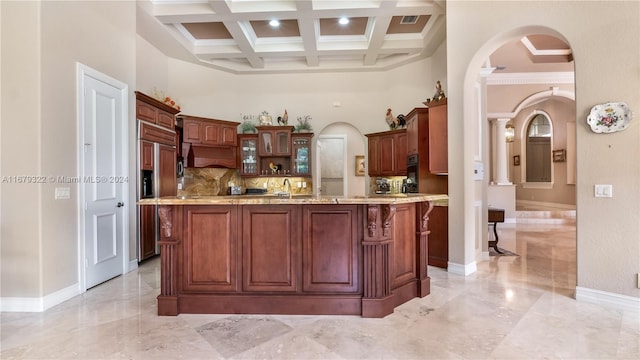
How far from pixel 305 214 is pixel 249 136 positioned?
13.1 feet

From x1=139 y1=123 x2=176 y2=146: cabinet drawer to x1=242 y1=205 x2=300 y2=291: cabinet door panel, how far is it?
2.59 m

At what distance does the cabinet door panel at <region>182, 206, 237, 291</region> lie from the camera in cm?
270

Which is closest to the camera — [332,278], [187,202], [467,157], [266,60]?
[187,202]

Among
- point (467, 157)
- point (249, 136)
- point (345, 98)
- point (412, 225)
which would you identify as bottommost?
point (412, 225)

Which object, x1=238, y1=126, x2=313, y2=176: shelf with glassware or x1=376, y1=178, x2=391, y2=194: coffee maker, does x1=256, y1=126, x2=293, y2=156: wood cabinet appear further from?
x1=376, y1=178, x2=391, y2=194: coffee maker

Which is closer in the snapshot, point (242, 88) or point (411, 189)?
point (411, 189)

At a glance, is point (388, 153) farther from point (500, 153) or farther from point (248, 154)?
point (500, 153)

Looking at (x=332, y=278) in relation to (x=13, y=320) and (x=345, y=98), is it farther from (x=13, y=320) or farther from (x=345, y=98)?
(x=345, y=98)

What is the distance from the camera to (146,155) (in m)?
4.34

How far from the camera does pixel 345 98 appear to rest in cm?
655

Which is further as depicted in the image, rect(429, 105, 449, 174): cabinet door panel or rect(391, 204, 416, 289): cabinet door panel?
rect(429, 105, 449, 174): cabinet door panel

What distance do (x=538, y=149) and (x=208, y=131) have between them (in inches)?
399

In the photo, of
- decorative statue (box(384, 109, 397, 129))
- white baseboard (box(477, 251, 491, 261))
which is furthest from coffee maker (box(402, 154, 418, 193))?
white baseboard (box(477, 251, 491, 261))

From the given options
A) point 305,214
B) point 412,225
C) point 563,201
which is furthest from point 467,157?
point 563,201
